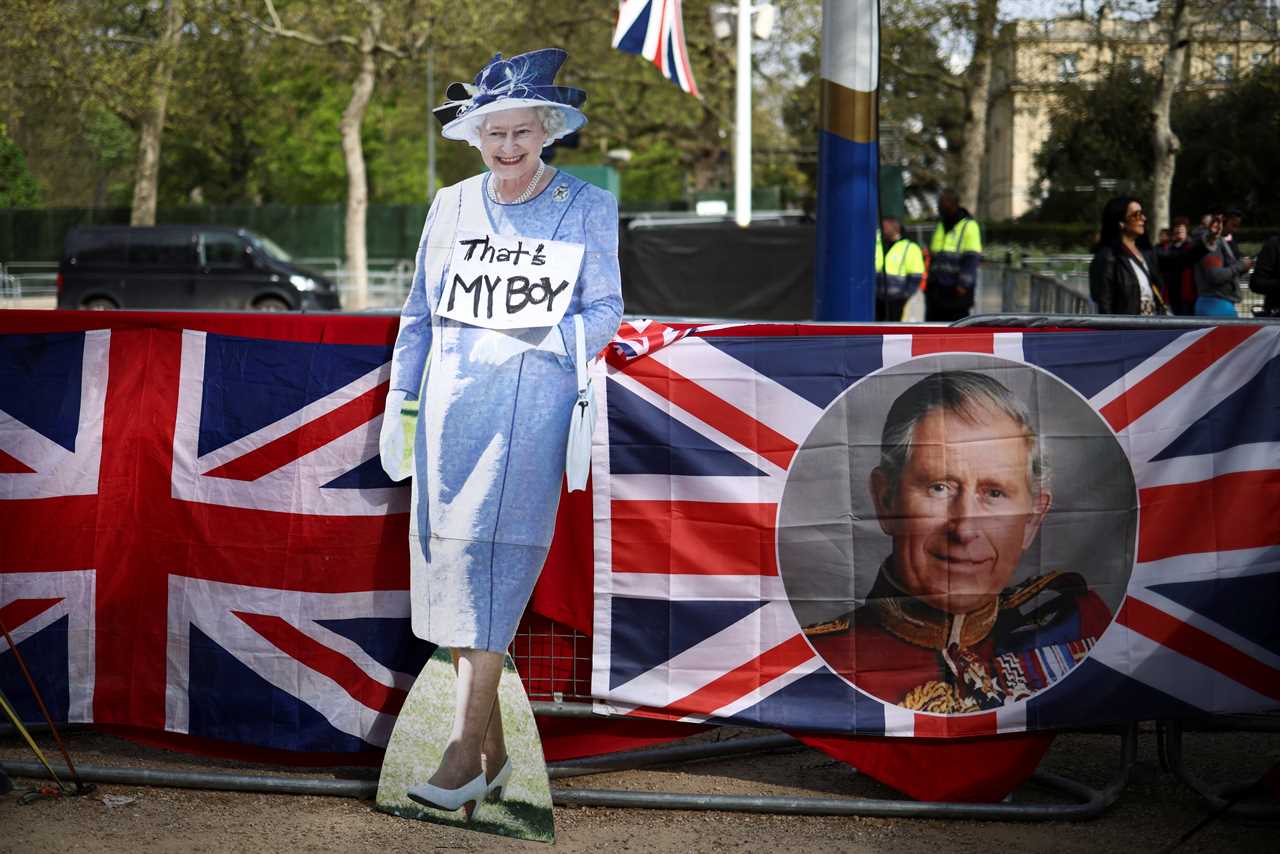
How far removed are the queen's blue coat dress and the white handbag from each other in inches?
1.3

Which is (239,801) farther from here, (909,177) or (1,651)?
(909,177)

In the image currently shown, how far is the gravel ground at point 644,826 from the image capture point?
4.71 meters

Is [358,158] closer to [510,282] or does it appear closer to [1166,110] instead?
[1166,110]

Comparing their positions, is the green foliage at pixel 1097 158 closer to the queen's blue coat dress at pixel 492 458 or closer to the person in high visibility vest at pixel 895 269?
the person in high visibility vest at pixel 895 269

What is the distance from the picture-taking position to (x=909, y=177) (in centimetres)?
7006

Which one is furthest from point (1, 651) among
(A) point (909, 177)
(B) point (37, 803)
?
(A) point (909, 177)

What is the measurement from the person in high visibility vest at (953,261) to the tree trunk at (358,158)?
2519 centimetres

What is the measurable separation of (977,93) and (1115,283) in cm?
2408

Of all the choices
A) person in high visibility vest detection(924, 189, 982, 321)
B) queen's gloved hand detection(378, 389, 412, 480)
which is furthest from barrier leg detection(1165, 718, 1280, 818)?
person in high visibility vest detection(924, 189, 982, 321)

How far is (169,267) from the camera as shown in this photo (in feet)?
102

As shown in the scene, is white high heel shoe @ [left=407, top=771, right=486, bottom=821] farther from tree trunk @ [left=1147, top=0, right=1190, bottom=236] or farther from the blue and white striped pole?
tree trunk @ [left=1147, top=0, right=1190, bottom=236]

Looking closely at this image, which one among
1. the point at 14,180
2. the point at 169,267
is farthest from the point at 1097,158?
the point at 14,180

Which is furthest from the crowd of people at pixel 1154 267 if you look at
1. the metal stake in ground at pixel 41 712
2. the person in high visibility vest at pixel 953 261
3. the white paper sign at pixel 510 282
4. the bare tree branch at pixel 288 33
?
the bare tree branch at pixel 288 33

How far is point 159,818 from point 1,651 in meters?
1.02
